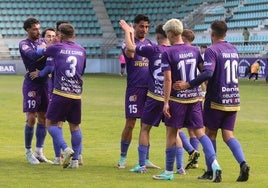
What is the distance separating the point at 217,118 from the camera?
9484 millimetres

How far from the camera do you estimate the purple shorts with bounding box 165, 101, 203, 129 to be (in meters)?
9.20

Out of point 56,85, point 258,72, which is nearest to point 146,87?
point 56,85

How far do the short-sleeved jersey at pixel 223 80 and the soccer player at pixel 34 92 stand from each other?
3138 mm

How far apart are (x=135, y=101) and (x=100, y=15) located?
45.3 meters

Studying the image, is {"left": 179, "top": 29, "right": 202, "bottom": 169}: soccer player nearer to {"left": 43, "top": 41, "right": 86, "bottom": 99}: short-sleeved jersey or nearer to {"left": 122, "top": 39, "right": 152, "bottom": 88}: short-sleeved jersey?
{"left": 122, "top": 39, "right": 152, "bottom": 88}: short-sleeved jersey

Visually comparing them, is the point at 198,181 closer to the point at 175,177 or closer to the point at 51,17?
the point at 175,177

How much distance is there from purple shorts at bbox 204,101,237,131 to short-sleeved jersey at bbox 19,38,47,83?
3091 millimetres

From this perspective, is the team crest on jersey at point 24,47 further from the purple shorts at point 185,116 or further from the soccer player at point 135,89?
the purple shorts at point 185,116

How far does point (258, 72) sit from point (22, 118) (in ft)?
77.1

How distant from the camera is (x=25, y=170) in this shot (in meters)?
10.1

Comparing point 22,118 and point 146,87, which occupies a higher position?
point 146,87

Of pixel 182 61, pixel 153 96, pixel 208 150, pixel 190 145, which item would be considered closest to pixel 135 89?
pixel 153 96

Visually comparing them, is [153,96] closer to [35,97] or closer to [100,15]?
[35,97]

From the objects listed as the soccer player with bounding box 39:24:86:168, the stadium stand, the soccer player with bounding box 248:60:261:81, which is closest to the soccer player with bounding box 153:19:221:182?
the soccer player with bounding box 39:24:86:168
